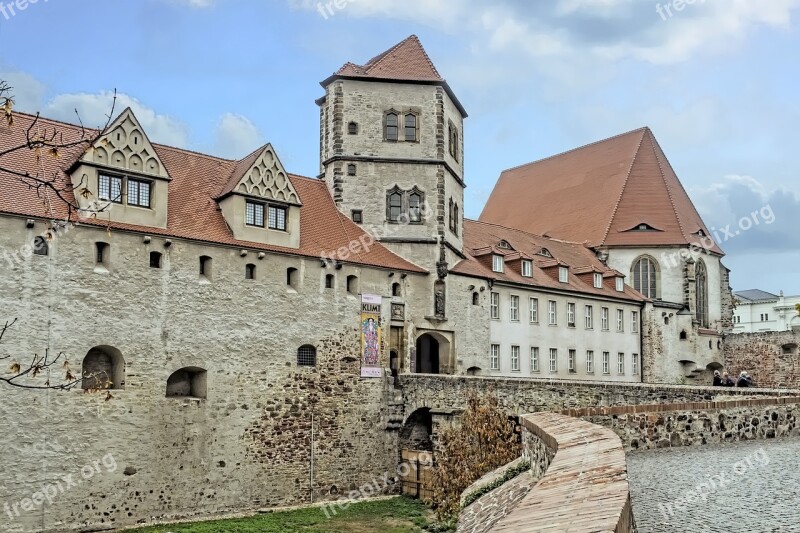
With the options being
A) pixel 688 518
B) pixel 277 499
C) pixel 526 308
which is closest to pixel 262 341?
pixel 277 499

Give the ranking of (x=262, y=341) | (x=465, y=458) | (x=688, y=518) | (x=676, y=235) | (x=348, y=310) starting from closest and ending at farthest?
(x=688, y=518) < (x=465, y=458) < (x=262, y=341) < (x=348, y=310) < (x=676, y=235)

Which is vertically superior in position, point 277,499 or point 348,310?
point 348,310

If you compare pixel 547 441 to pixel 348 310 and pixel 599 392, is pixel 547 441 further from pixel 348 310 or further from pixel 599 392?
pixel 348 310

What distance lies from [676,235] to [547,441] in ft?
137

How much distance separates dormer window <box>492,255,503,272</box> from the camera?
1495 inches

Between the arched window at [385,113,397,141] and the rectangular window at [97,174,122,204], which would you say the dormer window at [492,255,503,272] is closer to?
the arched window at [385,113,397,141]

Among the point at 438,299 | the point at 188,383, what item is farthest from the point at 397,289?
the point at 188,383

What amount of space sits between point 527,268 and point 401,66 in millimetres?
11664

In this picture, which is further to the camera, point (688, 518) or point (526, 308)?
point (526, 308)

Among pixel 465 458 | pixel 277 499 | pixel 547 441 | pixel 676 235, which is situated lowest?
pixel 277 499

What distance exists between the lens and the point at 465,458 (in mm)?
22469

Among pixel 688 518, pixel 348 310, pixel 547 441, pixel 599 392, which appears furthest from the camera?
pixel 348 310

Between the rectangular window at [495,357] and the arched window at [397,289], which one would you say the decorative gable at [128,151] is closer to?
the arched window at [397,289]

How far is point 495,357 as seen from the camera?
120 feet
